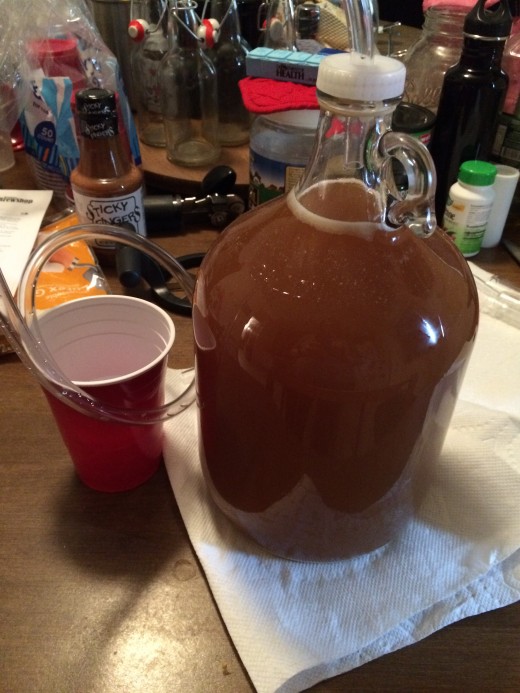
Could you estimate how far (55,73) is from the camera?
0.91 metres

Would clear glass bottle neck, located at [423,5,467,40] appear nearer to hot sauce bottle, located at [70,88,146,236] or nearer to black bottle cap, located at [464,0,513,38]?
black bottle cap, located at [464,0,513,38]

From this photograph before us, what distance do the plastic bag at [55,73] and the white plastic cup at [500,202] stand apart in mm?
536

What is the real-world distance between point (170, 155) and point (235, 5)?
0.87ft

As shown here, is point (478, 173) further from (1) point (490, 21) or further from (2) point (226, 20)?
(2) point (226, 20)

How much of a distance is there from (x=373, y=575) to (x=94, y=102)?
57 cm

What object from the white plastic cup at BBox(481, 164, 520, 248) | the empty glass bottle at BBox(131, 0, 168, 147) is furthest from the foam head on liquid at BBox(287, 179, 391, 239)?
the empty glass bottle at BBox(131, 0, 168, 147)

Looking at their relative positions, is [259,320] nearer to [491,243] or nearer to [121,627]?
[121,627]

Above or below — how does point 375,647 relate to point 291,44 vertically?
below

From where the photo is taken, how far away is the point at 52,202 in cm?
96

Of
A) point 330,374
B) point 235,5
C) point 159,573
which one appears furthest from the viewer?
point 235,5

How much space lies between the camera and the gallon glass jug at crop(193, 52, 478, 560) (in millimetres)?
363

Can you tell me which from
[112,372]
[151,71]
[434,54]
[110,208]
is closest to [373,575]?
[112,372]

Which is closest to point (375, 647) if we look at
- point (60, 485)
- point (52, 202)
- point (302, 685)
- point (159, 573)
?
point (302, 685)

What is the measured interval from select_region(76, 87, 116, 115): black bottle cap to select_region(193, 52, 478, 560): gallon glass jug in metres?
0.35
